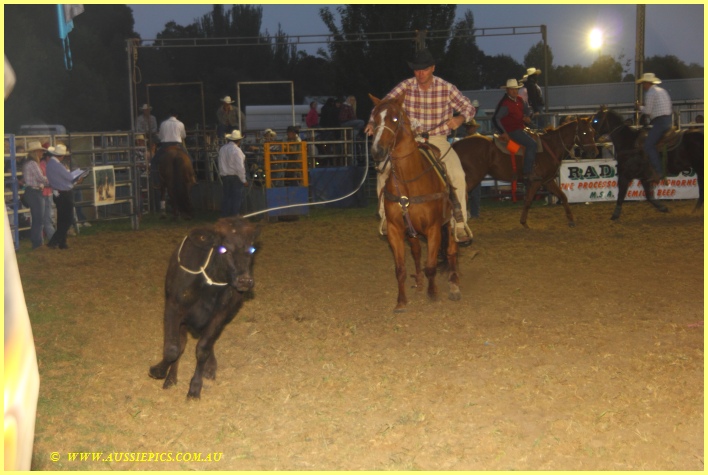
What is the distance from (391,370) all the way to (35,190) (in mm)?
9479

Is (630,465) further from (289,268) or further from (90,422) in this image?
(289,268)

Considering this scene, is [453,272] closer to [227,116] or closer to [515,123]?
[515,123]

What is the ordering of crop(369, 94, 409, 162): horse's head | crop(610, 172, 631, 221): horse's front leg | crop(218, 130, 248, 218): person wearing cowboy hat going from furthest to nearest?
crop(218, 130, 248, 218): person wearing cowboy hat
crop(610, 172, 631, 221): horse's front leg
crop(369, 94, 409, 162): horse's head

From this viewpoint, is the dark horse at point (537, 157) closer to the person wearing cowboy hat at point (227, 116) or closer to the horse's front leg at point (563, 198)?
the horse's front leg at point (563, 198)

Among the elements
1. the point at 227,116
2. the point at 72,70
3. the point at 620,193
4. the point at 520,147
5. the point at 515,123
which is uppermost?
the point at 72,70

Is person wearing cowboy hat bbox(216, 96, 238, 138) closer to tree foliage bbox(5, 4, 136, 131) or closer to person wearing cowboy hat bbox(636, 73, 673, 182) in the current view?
person wearing cowboy hat bbox(636, 73, 673, 182)

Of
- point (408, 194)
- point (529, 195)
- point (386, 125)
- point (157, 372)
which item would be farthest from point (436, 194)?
point (529, 195)

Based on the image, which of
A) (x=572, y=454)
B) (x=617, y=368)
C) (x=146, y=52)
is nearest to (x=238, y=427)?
(x=572, y=454)

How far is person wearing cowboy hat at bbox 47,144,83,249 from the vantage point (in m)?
13.3

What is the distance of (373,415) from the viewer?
499cm

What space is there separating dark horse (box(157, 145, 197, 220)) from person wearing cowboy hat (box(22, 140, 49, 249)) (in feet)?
12.3

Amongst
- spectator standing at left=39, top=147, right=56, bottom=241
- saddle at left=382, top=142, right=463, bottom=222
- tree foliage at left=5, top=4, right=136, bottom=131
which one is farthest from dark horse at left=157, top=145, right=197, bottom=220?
tree foliage at left=5, top=4, right=136, bottom=131

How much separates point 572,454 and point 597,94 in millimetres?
32630

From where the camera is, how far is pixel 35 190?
13.4 metres
